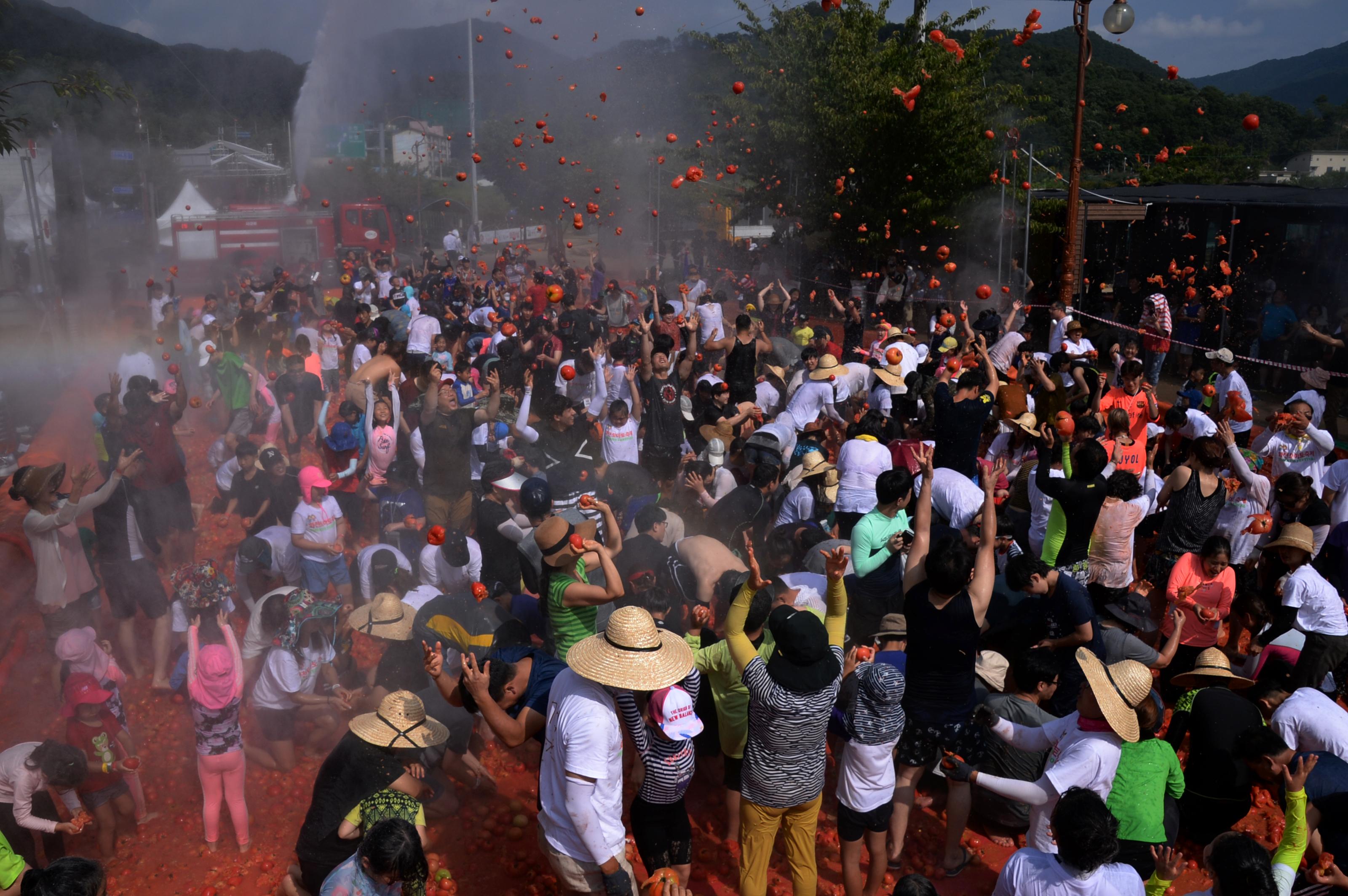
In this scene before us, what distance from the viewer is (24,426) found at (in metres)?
12.6

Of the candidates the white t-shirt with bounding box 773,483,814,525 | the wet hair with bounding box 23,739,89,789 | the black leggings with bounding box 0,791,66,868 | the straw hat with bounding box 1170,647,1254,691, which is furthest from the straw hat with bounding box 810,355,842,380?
the black leggings with bounding box 0,791,66,868

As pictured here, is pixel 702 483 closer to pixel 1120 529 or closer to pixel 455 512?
pixel 455 512

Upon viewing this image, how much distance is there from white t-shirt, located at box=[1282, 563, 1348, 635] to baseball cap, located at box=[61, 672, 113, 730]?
20.9 ft

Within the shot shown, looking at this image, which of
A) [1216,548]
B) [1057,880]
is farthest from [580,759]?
[1216,548]

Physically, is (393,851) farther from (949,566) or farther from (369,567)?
(369,567)

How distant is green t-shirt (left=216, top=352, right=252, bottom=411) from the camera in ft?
32.0

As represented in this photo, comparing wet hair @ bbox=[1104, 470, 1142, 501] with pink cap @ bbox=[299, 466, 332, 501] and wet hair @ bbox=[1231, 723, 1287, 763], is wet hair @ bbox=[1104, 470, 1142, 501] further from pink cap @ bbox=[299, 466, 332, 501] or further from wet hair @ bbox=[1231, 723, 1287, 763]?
pink cap @ bbox=[299, 466, 332, 501]

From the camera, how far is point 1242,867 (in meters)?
2.88

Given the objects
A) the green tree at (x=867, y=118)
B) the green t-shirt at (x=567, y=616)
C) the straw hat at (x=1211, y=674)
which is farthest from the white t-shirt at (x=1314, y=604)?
the green tree at (x=867, y=118)

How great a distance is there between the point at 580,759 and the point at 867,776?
4.50ft

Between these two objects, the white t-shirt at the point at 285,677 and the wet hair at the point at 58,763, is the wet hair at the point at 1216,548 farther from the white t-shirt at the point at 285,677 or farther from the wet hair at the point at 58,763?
the wet hair at the point at 58,763

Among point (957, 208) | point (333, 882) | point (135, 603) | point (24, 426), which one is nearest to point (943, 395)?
point (333, 882)

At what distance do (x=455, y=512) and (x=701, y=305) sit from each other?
5.48 metres

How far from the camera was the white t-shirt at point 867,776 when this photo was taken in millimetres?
3928
